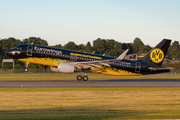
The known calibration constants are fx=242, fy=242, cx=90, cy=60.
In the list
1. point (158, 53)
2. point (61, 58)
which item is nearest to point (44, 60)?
point (61, 58)

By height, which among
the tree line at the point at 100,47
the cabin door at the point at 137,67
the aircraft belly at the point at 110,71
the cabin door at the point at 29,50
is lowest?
the aircraft belly at the point at 110,71

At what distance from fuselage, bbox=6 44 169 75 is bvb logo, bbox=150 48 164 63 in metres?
1.11

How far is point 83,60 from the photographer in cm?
3688

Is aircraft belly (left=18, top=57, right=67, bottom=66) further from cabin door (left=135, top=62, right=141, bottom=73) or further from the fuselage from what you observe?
cabin door (left=135, top=62, right=141, bottom=73)

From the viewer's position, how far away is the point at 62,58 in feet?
118

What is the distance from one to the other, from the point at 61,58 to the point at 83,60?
11.2 ft

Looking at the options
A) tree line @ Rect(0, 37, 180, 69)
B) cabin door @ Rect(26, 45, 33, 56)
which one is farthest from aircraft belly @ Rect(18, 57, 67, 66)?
tree line @ Rect(0, 37, 180, 69)

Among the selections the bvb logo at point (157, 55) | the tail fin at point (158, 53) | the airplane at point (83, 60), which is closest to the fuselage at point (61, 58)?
the airplane at point (83, 60)

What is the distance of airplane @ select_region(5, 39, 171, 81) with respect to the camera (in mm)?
35062

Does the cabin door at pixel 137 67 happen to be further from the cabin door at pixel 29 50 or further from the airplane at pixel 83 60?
the cabin door at pixel 29 50

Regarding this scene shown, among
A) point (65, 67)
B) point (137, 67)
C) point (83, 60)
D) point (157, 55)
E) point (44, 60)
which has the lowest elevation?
point (65, 67)

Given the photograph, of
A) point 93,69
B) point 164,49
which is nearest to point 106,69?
point 93,69

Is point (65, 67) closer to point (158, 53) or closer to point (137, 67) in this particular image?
point (137, 67)

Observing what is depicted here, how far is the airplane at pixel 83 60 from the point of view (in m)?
35.1
